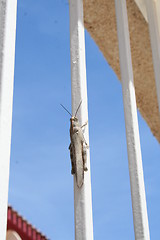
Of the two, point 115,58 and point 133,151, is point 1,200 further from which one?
point 115,58

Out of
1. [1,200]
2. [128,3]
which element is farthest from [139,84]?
[1,200]

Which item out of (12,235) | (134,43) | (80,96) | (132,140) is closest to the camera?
(80,96)

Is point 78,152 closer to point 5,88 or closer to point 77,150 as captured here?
point 77,150

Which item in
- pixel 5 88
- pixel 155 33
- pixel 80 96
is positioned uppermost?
pixel 155 33

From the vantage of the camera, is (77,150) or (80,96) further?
(80,96)

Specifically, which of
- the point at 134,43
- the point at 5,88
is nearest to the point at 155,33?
the point at 134,43

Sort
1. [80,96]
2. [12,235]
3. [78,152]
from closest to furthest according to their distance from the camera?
[78,152]
[80,96]
[12,235]

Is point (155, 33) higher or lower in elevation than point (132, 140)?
higher

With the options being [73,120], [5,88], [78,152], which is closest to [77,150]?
[78,152]
